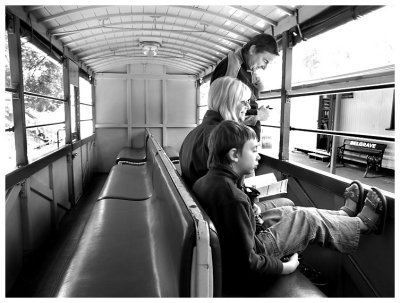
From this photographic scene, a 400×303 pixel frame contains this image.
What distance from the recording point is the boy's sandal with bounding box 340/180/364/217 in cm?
226

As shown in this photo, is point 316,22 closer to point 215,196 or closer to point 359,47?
point 215,196

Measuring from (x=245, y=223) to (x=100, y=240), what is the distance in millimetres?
1391

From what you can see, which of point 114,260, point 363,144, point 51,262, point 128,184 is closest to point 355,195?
point 114,260

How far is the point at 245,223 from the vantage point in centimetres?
160

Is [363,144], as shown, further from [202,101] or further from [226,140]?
[226,140]

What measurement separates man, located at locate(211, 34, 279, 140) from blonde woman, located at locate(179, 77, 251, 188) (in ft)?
1.83

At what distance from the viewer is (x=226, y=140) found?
6.03 feet

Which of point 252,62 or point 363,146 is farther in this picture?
point 363,146

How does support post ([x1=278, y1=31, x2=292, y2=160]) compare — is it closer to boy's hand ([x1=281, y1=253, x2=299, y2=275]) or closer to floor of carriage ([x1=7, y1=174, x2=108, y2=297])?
boy's hand ([x1=281, y1=253, x2=299, y2=275])

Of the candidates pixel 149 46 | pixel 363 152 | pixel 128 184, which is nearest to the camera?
pixel 128 184

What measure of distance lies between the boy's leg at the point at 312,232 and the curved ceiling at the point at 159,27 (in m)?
2.10

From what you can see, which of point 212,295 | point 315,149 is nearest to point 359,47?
point 315,149

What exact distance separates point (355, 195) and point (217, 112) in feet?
3.98

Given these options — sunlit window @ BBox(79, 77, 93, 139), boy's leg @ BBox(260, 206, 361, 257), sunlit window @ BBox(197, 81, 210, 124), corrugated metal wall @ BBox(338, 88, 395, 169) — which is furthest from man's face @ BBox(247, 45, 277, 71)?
corrugated metal wall @ BBox(338, 88, 395, 169)
